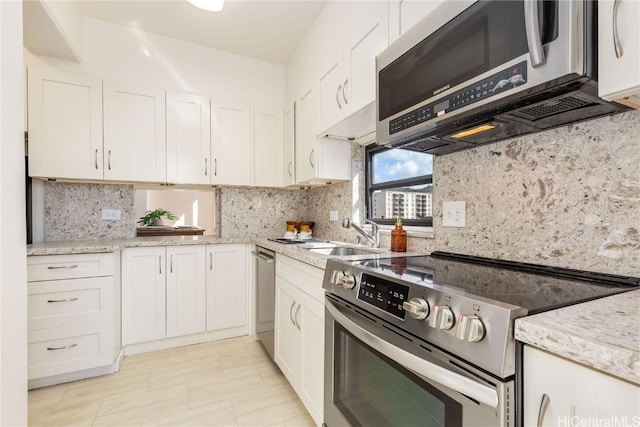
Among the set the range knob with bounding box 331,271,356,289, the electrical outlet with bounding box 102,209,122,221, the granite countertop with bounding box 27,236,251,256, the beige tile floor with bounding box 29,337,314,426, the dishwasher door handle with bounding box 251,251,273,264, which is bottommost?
the beige tile floor with bounding box 29,337,314,426

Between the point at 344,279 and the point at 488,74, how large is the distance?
84cm

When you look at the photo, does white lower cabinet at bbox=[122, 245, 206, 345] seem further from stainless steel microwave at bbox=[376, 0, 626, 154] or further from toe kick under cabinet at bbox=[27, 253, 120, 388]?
stainless steel microwave at bbox=[376, 0, 626, 154]

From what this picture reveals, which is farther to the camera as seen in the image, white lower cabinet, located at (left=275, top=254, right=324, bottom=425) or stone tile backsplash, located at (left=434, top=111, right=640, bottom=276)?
white lower cabinet, located at (left=275, top=254, right=324, bottom=425)

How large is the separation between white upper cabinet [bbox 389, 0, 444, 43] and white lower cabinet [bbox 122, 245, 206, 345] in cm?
216

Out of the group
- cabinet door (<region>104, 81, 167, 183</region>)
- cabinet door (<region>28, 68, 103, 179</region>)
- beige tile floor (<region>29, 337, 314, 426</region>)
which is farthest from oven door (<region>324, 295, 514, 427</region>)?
cabinet door (<region>28, 68, 103, 179</region>)

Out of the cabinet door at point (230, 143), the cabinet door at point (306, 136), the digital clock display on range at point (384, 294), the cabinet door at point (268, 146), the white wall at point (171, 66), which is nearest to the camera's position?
the digital clock display on range at point (384, 294)

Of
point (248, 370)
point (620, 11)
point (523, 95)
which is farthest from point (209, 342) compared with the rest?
point (620, 11)

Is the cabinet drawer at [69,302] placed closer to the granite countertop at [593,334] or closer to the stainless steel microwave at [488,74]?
the stainless steel microwave at [488,74]

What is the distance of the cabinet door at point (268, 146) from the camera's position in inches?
114

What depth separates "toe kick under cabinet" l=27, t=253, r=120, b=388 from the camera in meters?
1.94

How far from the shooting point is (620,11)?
0.67m

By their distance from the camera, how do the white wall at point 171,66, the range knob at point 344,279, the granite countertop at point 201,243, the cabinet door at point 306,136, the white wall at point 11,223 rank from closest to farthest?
the white wall at point 11,223 < the range knob at point 344,279 < the granite countertop at point 201,243 < the cabinet door at point 306,136 < the white wall at point 171,66

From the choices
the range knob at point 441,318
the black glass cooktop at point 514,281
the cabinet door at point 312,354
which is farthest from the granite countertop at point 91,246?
the range knob at point 441,318

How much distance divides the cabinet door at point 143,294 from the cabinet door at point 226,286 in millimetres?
374
